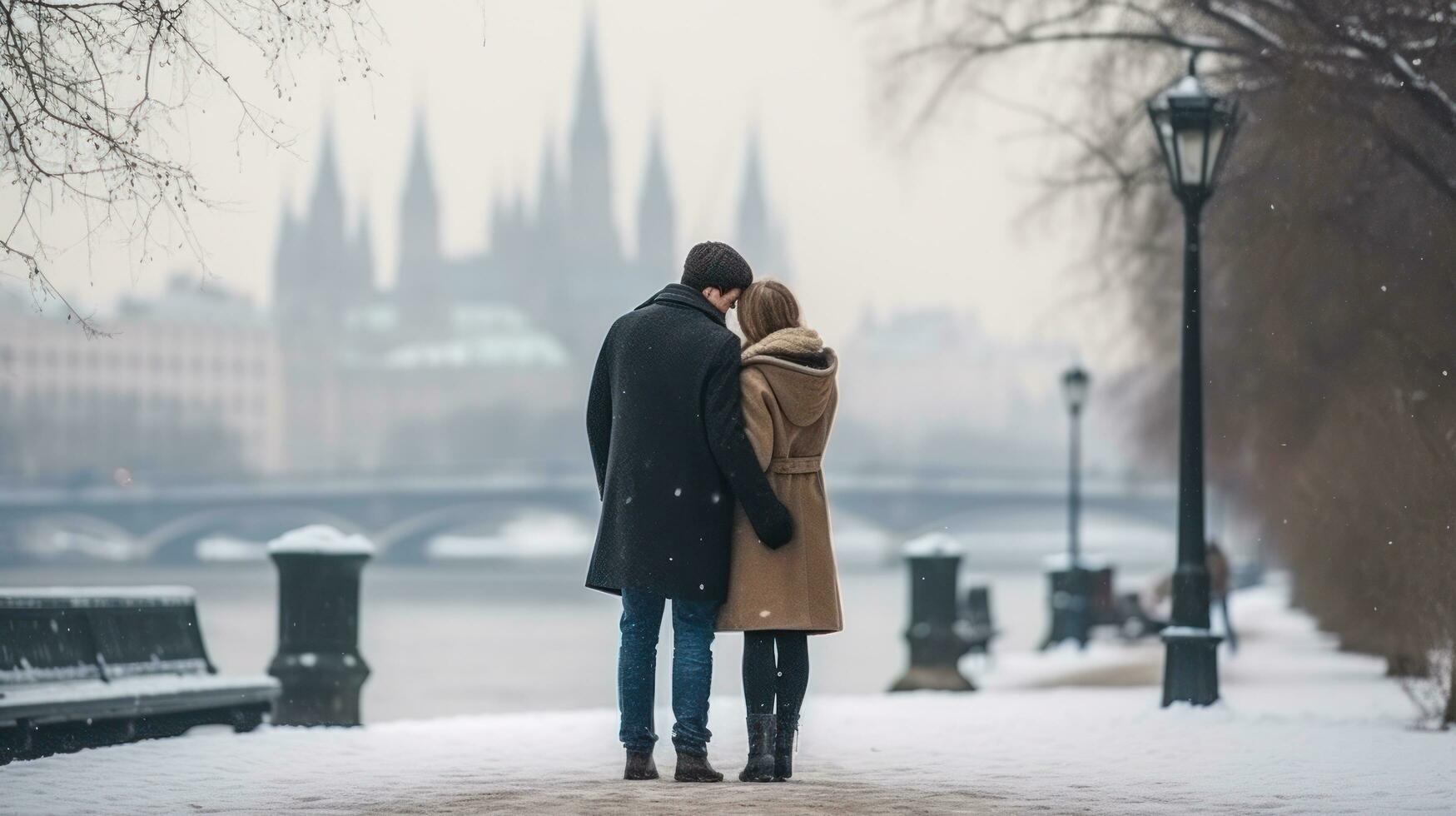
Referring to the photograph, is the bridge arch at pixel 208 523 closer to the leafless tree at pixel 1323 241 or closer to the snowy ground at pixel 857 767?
the leafless tree at pixel 1323 241

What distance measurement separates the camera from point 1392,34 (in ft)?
35.1

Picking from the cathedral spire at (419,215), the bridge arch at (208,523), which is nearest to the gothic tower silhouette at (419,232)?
the cathedral spire at (419,215)

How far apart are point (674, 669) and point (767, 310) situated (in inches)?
41.6

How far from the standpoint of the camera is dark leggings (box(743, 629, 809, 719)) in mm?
6062

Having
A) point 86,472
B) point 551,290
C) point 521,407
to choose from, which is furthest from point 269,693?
point 551,290

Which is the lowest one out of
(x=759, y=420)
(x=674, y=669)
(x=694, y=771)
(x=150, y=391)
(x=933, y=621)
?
(x=933, y=621)

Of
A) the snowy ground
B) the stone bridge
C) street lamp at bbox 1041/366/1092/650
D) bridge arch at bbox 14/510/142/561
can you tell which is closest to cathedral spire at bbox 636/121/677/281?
bridge arch at bbox 14/510/142/561

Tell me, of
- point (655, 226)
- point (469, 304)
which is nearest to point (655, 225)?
point (655, 226)

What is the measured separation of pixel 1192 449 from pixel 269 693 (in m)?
4.37

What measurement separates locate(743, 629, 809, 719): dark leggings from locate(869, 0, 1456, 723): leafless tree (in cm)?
392

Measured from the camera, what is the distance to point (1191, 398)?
10133mm

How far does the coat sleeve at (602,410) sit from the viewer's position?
6.22 metres

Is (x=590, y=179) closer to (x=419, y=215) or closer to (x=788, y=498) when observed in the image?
(x=419, y=215)

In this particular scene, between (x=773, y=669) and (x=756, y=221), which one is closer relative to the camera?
(x=773, y=669)
